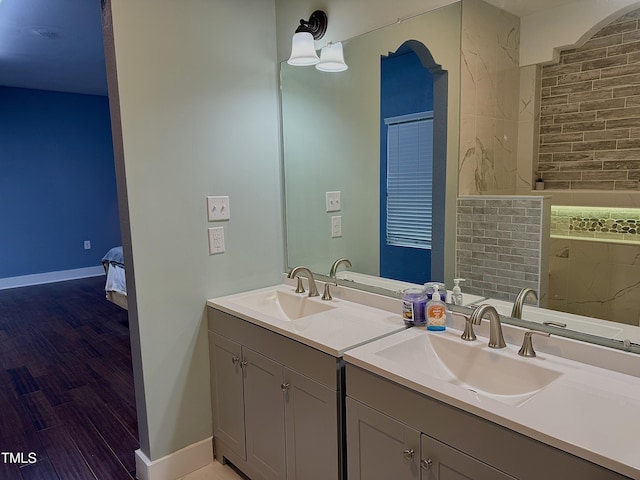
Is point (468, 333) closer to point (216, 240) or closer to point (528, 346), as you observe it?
point (528, 346)

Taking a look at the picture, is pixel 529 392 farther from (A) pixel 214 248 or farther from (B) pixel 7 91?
(B) pixel 7 91

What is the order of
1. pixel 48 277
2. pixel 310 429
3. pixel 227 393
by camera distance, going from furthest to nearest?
pixel 48 277, pixel 227 393, pixel 310 429

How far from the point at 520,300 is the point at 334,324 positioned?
0.68 meters

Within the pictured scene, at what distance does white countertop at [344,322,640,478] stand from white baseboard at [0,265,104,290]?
6.24m

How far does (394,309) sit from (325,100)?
1144 millimetres

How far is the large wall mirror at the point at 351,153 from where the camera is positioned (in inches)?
70.6

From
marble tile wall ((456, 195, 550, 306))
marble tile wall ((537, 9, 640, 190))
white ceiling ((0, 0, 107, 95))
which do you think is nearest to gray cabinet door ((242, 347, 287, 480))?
marble tile wall ((456, 195, 550, 306))

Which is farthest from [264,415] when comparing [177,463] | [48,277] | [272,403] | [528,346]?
[48,277]

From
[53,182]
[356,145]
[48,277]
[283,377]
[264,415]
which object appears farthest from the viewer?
[48,277]

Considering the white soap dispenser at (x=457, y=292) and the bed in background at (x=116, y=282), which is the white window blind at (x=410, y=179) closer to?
the white soap dispenser at (x=457, y=292)

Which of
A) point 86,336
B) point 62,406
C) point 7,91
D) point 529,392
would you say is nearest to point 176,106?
point 529,392

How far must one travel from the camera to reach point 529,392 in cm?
130

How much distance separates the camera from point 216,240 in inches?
85.0

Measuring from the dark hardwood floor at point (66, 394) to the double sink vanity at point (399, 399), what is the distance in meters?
0.69
